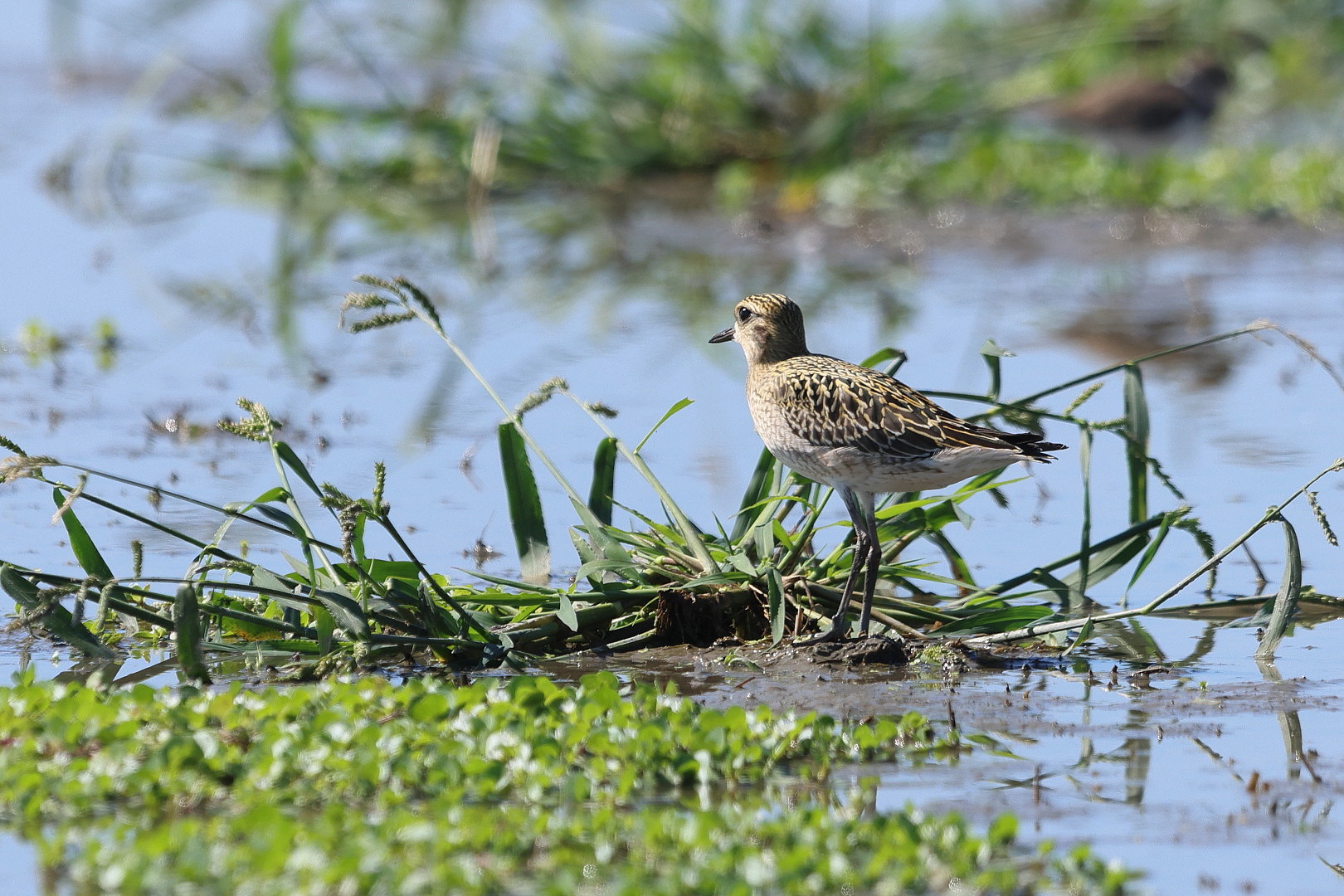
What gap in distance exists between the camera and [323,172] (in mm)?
17188

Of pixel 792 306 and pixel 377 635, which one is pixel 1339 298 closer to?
pixel 792 306

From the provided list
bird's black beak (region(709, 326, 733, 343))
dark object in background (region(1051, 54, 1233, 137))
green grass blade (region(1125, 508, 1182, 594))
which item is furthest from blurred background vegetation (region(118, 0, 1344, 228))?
green grass blade (region(1125, 508, 1182, 594))

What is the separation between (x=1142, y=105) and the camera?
61.4 feet

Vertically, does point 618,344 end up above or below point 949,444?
above

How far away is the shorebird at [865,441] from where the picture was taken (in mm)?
6211

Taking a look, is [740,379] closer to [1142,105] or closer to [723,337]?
[723,337]

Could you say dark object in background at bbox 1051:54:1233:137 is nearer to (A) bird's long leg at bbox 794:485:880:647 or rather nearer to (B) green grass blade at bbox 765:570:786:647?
(A) bird's long leg at bbox 794:485:880:647

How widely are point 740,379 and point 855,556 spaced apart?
459cm

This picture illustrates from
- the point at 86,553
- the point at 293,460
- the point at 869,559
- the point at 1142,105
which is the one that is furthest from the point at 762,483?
the point at 1142,105

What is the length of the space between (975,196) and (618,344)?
4.93 m

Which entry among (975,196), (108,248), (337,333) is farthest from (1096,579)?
(108,248)

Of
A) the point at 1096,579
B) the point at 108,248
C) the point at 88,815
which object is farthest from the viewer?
the point at 108,248

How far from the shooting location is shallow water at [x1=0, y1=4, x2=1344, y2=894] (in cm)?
541

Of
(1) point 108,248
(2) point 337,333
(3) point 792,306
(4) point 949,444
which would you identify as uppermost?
(1) point 108,248
